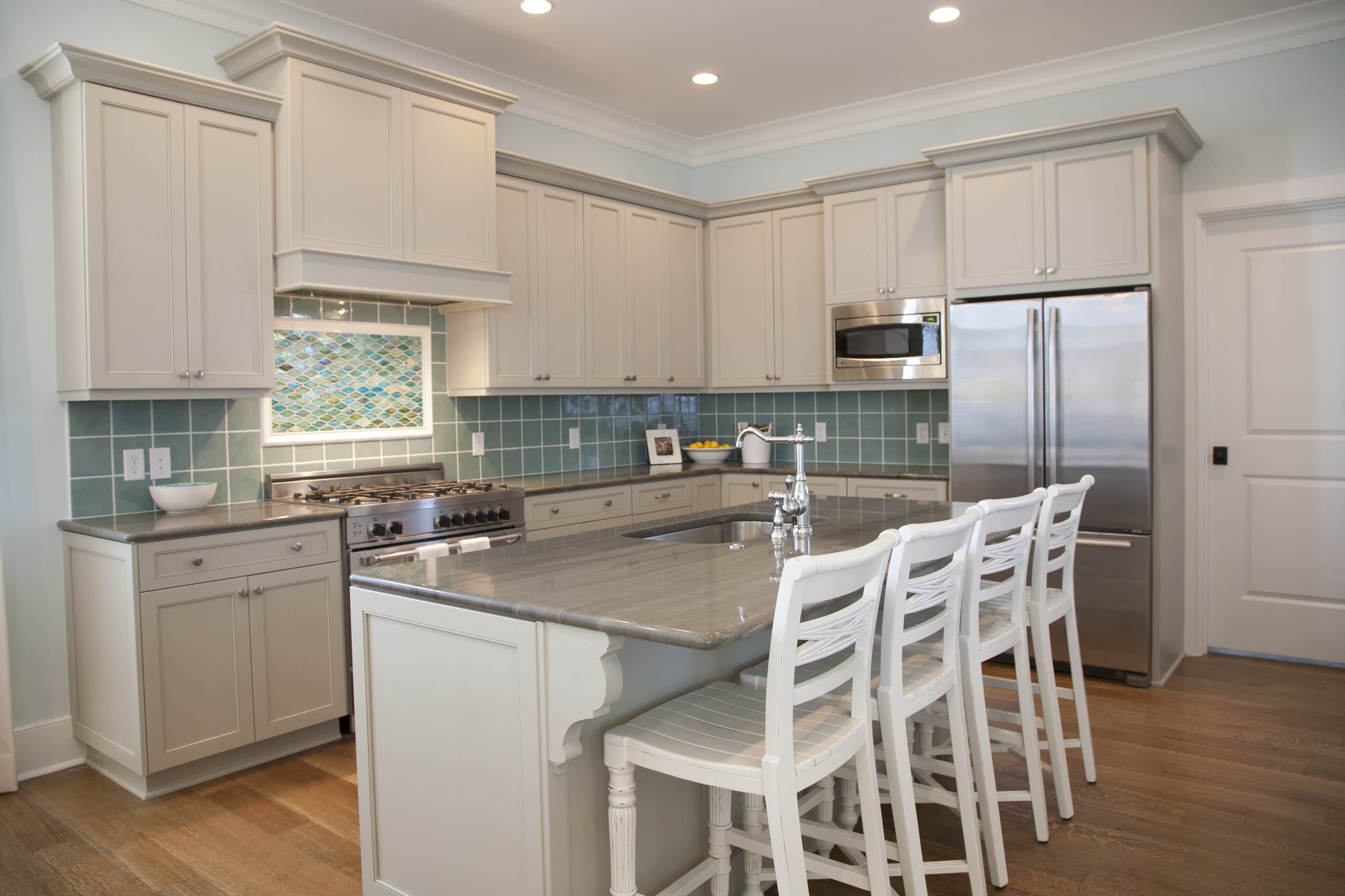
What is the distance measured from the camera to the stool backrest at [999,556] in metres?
2.23

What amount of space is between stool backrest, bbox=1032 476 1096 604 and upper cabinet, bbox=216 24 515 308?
8.32ft

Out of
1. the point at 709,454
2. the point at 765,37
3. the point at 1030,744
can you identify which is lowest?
the point at 1030,744

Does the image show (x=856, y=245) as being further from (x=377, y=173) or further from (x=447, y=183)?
(x=377, y=173)

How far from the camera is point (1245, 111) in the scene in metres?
4.15

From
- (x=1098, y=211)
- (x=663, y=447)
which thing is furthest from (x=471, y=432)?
(x=1098, y=211)

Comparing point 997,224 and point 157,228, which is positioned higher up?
point 997,224

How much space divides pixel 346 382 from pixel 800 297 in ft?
8.42

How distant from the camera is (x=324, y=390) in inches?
153

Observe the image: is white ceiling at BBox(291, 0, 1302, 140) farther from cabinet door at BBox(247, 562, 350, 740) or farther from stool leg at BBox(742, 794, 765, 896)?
stool leg at BBox(742, 794, 765, 896)

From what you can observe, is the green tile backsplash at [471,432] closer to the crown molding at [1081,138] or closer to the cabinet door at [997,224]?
the cabinet door at [997,224]

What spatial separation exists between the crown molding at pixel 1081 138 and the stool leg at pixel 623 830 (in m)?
3.42

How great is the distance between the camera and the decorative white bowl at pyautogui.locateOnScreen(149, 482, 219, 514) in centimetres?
324

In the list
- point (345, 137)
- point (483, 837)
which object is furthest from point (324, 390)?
Answer: point (483, 837)

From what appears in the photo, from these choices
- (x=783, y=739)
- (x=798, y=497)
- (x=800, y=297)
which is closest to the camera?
(x=783, y=739)
